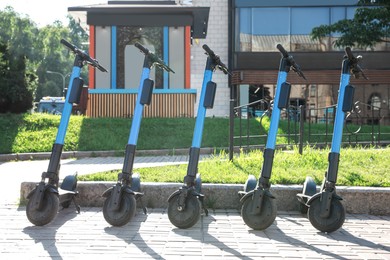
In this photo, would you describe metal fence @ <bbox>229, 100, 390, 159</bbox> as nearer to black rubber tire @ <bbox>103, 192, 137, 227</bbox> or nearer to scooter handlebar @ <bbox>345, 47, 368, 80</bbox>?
scooter handlebar @ <bbox>345, 47, 368, 80</bbox>

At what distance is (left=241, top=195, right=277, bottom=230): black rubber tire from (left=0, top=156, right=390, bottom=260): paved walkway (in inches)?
3.6

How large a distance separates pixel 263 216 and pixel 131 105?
1279cm

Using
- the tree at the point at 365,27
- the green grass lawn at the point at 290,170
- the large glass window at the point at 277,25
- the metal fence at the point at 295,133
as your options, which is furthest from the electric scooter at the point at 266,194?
the large glass window at the point at 277,25

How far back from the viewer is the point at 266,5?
1117 inches

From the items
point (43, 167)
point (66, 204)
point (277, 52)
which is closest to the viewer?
point (66, 204)

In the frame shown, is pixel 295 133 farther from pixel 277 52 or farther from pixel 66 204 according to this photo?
pixel 277 52

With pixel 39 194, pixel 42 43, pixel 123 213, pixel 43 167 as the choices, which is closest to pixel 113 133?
pixel 43 167

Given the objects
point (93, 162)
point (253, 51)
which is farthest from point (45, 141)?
point (253, 51)

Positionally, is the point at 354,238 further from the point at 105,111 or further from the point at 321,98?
the point at 321,98

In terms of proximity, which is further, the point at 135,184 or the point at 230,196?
the point at 230,196

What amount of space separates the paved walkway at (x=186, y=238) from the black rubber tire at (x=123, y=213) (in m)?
0.09

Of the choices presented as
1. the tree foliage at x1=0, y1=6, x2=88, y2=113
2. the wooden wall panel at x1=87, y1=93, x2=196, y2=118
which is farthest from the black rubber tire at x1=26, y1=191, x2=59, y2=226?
the tree foliage at x1=0, y1=6, x2=88, y2=113

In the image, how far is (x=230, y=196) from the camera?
657 centimetres

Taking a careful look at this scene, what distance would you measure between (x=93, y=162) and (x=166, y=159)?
172 centimetres
